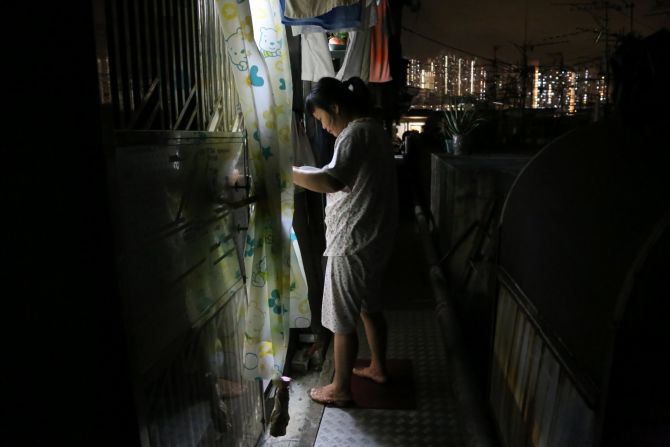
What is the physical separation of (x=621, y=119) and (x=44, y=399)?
2165mm

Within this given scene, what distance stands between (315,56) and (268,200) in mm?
2500

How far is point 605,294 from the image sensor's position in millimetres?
1541

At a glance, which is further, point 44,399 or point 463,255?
point 463,255

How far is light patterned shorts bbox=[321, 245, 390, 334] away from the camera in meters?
3.36

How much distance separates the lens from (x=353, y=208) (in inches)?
130

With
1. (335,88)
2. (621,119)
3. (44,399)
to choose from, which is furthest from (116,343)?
(335,88)

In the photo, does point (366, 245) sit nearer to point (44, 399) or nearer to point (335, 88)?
point (335, 88)

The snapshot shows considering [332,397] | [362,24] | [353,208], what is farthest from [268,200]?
[332,397]

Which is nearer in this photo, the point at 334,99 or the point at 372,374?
the point at 334,99

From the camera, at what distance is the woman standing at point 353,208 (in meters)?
3.20

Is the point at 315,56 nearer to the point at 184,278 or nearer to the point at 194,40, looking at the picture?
the point at 194,40

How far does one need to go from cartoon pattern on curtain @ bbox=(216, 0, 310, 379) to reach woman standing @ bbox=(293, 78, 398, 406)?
2.45 ft

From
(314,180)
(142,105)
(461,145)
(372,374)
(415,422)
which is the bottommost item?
(415,422)

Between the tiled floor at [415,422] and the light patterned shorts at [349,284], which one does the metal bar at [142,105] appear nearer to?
the light patterned shorts at [349,284]
